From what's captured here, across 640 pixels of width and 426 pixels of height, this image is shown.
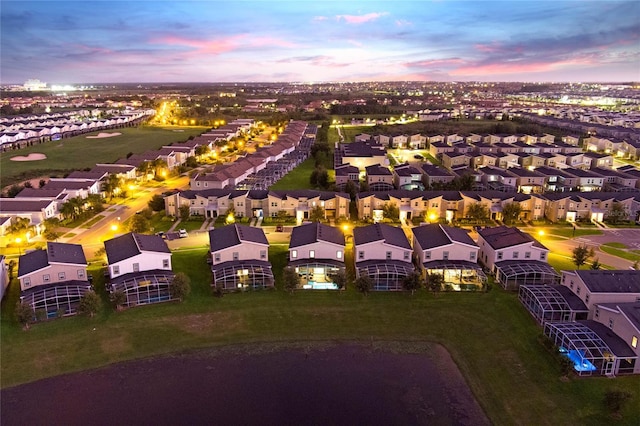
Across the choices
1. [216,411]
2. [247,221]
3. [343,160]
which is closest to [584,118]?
[343,160]

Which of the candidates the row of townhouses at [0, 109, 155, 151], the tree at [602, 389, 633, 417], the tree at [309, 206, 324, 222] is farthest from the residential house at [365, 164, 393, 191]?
the row of townhouses at [0, 109, 155, 151]

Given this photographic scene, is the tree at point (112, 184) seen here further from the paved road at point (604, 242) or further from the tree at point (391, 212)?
the paved road at point (604, 242)

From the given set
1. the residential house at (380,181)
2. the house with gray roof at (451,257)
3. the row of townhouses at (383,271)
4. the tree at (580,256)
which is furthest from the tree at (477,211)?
the residential house at (380,181)

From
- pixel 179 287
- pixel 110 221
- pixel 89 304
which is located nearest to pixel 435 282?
pixel 179 287

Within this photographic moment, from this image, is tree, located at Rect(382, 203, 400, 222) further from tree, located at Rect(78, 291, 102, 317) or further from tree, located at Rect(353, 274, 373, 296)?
tree, located at Rect(78, 291, 102, 317)

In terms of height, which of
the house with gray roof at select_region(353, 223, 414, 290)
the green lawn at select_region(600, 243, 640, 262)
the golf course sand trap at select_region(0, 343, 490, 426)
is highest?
the house with gray roof at select_region(353, 223, 414, 290)

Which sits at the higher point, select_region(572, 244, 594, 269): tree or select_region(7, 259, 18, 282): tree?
select_region(7, 259, 18, 282): tree
